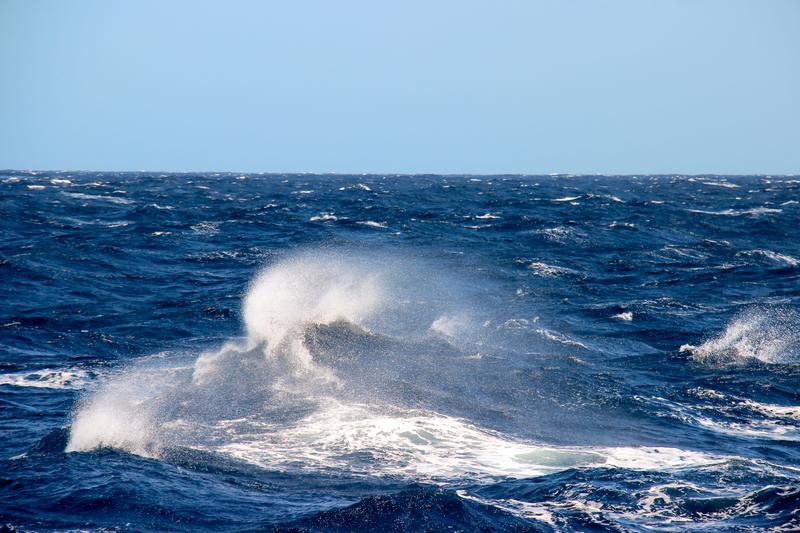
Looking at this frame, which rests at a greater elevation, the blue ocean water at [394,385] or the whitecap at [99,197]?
the whitecap at [99,197]

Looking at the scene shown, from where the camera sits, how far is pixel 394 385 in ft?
58.6

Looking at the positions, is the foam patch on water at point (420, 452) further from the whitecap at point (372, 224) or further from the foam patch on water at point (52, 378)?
the whitecap at point (372, 224)

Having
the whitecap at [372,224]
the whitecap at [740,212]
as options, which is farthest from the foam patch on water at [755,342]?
the whitecap at [740,212]

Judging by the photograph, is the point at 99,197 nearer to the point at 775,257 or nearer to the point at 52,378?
the point at 775,257

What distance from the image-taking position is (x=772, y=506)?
10664 millimetres

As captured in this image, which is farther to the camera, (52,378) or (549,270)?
(549,270)

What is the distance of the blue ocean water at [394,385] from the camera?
419 inches

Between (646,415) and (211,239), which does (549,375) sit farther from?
(211,239)

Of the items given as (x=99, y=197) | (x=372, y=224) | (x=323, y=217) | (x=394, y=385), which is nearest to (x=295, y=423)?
(x=394, y=385)

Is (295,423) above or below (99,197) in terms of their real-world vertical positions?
below

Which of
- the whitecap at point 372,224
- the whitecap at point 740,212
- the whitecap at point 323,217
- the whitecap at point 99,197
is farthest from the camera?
the whitecap at point 99,197

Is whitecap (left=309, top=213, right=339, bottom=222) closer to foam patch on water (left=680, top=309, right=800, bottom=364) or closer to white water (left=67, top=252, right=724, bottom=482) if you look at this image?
white water (left=67, top=252, right=724, bottom=482)

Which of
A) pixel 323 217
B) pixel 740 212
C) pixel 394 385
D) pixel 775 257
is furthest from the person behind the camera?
pixel 740 212

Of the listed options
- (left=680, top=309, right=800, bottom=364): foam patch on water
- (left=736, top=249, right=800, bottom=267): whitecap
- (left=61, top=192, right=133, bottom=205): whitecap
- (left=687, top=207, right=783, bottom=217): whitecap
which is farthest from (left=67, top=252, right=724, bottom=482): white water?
(left=61, top=192, right=133, bottom=205): whitecap
